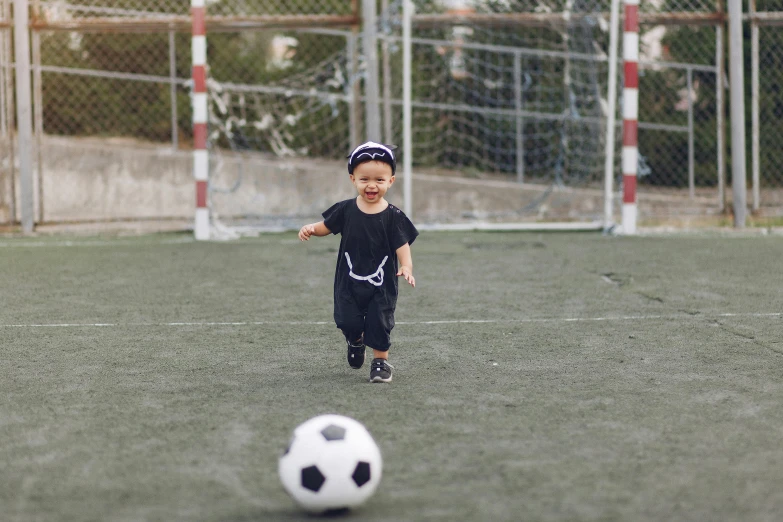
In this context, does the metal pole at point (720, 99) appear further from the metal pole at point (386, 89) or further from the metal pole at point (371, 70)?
the metal pole at point (371, 70)

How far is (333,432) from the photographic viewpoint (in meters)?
2.98

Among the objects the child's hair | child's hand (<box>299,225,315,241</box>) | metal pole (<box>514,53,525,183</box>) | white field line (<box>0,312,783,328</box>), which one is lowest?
white field line (<box>0,312,783,328</box>)

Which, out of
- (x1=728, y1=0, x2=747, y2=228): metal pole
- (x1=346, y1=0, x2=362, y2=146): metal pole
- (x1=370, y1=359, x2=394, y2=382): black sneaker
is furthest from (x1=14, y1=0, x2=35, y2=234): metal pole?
(x1=370, y1=359, x2=394, y2=382): black sneaker

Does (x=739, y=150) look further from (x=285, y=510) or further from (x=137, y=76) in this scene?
(x=285, y=510)

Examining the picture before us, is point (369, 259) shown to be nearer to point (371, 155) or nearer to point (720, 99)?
point (371, 155)

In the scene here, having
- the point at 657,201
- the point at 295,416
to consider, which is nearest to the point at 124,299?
the point at 295,416

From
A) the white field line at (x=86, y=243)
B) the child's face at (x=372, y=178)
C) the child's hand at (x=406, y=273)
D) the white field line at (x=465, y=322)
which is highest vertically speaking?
the child's face at (x=372, y=178)

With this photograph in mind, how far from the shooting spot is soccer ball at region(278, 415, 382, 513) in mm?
2830

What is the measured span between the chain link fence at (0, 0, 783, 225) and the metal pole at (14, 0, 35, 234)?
0.60 meters

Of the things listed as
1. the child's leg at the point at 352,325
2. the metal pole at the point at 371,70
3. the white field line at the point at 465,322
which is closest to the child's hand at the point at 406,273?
the child's leg at the point at 352,325

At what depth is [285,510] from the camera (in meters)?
2.90

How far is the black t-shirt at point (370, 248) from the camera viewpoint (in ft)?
15.1

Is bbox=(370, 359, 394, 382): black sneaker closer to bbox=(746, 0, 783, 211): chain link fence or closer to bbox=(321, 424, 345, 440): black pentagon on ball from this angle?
bbox=(321, 424, 345, 440): black pentagon on ball

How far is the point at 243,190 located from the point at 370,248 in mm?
8247
